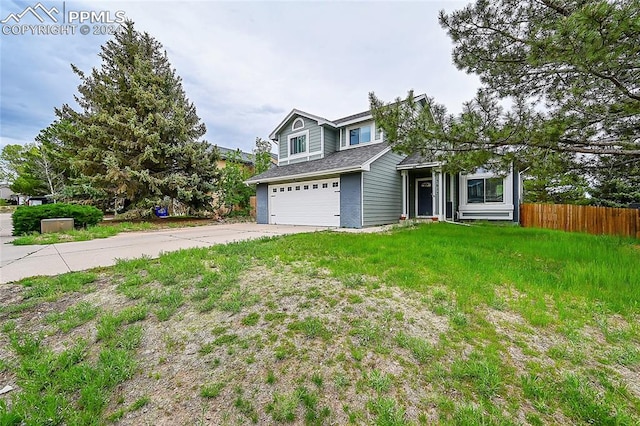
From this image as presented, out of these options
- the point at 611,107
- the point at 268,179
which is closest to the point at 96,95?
the point at 268,179

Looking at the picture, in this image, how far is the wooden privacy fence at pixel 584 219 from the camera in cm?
789

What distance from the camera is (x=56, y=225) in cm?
886

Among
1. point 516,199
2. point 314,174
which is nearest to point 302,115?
point 314,174

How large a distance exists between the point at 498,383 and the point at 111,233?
1118 cm

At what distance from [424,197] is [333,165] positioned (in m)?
4.60

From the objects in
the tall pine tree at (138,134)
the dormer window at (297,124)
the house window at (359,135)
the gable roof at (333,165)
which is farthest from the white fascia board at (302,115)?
the tall pine tree at (138,134)

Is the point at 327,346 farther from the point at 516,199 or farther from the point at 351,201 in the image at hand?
the point at 516,199

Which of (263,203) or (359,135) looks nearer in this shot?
(359,135)

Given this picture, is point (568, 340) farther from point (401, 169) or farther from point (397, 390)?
point (401, 169)

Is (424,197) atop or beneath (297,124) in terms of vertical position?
beneath

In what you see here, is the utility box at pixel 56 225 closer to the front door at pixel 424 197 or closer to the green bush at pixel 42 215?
the green bush at pixel 42 215

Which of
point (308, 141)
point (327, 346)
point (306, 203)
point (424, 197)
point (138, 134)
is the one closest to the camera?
point (327, 346)

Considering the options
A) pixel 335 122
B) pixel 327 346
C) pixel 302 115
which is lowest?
pixel 327 346

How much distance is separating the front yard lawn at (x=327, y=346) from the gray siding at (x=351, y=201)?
589 centimetres
